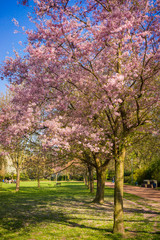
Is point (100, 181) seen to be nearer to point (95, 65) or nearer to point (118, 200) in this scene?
point (118, 200)

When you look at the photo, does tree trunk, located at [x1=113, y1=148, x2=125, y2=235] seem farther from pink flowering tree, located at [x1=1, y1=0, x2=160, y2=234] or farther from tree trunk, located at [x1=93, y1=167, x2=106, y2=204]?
tree trunk, located at [x1=93, y1=167, x2=106, y2=204]

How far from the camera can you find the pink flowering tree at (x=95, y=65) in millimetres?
9461

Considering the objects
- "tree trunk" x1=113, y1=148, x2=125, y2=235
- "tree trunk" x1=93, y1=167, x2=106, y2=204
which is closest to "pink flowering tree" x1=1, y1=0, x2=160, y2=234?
"tree trunk" x1=113, y1=148, x2=125, y2=235

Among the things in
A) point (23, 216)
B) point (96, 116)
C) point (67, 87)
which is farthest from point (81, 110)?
point (23, 216)

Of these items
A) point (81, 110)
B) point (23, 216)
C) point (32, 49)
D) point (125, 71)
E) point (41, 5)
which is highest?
point (41, 5)

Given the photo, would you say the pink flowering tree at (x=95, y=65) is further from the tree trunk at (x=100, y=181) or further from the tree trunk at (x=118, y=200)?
the tree trunk at (x=100, y=181)

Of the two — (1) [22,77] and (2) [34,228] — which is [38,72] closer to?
(1) [22,77]

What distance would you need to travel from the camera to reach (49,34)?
10.0 meters

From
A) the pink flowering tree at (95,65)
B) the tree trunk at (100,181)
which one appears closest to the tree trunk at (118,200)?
the pink flowering tree at (95,65)

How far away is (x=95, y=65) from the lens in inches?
509

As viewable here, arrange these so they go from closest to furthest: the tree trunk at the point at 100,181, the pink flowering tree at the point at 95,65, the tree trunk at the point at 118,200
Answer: the pink flowering tree at the point at 95,65 < the tree trunk at the point at 118,200 < the tree trunk at the point at 100,181

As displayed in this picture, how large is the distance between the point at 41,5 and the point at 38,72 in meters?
3.32

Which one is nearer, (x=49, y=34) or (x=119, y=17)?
(x=119, y=17)

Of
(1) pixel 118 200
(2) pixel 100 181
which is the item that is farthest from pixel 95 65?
(2) pixel 100 181
